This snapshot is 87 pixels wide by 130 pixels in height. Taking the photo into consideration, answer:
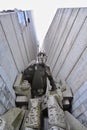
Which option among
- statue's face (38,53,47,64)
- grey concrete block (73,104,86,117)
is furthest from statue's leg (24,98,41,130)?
statue's face (38,53,47,64)

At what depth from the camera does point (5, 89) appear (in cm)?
170

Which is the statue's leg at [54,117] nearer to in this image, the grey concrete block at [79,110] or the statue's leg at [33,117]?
the statue's leg at [33,117]

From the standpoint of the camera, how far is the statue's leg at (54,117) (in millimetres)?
1349

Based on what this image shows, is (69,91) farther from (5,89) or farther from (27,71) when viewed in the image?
(5,89)

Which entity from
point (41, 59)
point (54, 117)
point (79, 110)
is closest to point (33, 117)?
point (54, 117)

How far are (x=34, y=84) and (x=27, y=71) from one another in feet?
0.67

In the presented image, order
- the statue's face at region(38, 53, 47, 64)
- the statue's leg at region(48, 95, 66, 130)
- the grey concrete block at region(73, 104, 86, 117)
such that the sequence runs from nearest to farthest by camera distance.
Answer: the statue's leg at region(48, 95, 66, 130) < the grey concrete block at region(73, 104, 86, 117) < the statue's face at region(38, 53, 47, 64)

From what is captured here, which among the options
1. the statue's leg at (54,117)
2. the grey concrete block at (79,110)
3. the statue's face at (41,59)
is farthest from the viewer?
the statue's face at (41,59)

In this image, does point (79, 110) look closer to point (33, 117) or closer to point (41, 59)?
point (33, 117)

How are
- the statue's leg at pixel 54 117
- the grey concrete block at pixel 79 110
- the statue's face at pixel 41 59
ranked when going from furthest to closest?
1. the statue's face at pixel 41 59
2. the grey concrete block at pixel 79 110
3. the statue's leg at pixel 54 117

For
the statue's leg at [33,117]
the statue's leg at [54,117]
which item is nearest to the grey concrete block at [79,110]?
the statue's leg at [54,117]

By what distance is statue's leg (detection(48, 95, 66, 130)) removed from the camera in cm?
135

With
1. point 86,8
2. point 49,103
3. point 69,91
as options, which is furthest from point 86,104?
point 86,8

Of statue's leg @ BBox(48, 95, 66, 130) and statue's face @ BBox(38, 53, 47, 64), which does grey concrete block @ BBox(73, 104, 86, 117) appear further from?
statue's face @ BBox(38, 53, 47, 64)
